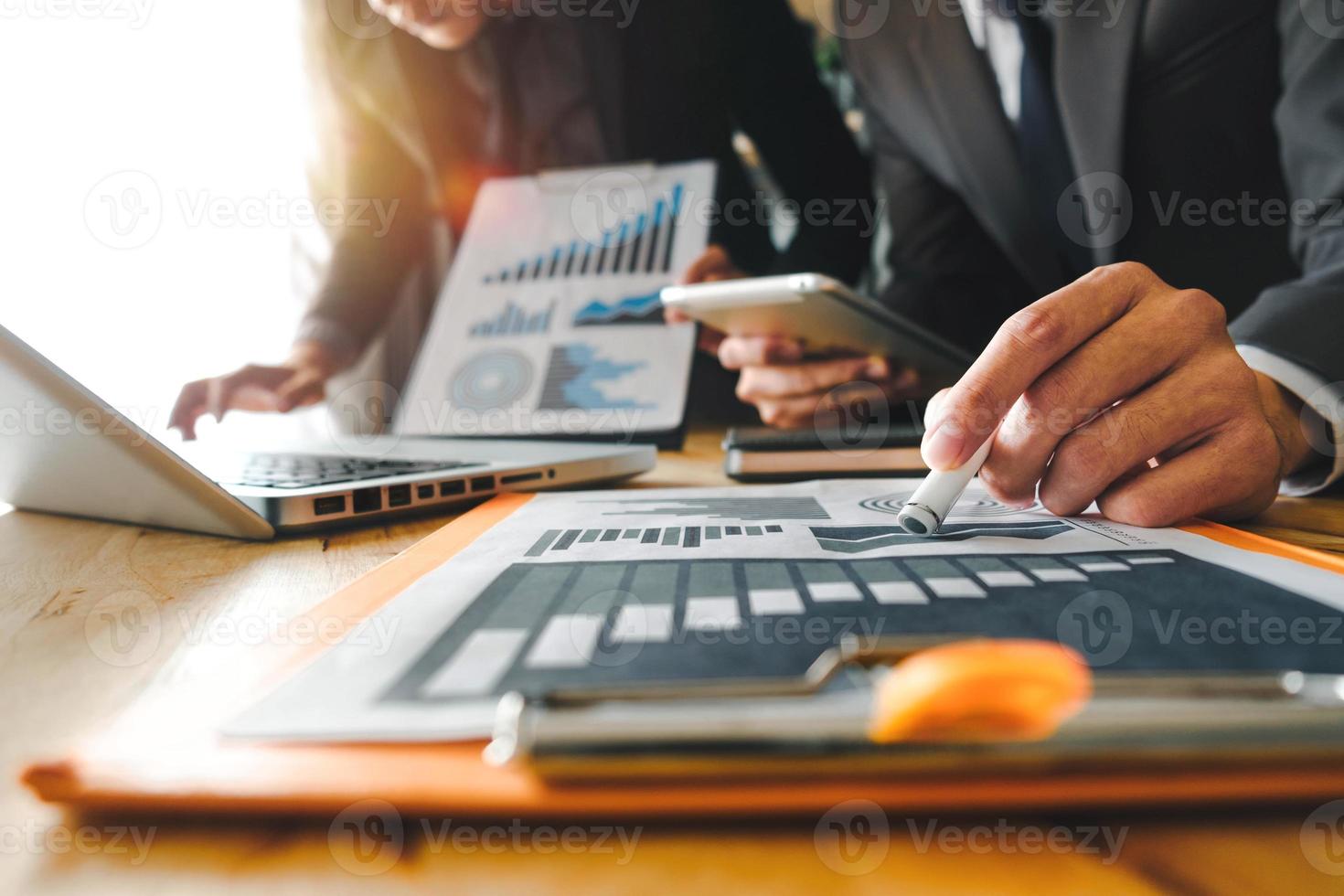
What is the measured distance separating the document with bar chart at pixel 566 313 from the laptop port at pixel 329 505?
38 cm

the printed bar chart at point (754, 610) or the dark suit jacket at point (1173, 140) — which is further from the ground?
the dark suit jacket at point (1173, 140)

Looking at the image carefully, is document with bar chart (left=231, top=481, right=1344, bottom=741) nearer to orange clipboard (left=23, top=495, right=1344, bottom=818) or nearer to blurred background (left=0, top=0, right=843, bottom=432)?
orange clipboard (left=23, top=495, right=1344, bottom=818)

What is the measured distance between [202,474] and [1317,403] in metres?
0.65

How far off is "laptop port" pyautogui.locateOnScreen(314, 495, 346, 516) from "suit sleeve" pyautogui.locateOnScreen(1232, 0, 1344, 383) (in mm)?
567

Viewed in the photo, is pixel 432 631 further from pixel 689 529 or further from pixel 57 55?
pixel 57 55

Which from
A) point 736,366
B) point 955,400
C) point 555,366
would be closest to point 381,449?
point 555,366

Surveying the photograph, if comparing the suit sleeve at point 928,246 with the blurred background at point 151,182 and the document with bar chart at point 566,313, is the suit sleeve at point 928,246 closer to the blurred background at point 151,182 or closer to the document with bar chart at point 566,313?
the document with bar chart at point 566,313

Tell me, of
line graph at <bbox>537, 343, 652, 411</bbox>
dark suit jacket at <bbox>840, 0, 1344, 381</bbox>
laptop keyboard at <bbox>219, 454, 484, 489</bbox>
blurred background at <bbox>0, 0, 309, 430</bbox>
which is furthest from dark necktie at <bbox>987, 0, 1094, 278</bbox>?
blurred background at <bbox>0, 0, 309, 430</bbox>

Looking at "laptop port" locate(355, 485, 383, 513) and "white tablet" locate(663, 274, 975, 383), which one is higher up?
"white tablet" locate(663, 274, 975, 383)

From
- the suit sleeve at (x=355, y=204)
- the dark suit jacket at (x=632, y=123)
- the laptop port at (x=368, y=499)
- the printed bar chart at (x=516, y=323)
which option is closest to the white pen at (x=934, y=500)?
the laptop port at (x=368, y=499)

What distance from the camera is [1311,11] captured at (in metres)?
0.59

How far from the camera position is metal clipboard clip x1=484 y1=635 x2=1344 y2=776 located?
135 millimetres

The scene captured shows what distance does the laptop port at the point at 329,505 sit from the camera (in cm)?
39

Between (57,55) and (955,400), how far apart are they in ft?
4.77
